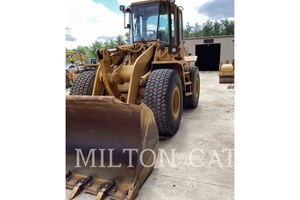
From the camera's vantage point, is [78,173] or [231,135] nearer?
[78,173]

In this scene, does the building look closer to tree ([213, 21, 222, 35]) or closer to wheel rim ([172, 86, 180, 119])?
tree ([213, 21, 222, 35])

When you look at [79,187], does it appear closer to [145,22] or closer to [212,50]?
[145,22]

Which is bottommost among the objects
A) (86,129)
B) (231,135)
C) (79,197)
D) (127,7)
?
(79,197)

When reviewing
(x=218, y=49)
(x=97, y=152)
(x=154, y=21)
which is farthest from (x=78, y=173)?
(x=218, y=49)

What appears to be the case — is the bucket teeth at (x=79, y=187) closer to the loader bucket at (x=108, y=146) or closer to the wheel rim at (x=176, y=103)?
the loader bucket at (x=108, y=146)

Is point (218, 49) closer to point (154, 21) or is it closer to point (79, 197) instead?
point (154, 21)

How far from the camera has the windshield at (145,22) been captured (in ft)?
13.5

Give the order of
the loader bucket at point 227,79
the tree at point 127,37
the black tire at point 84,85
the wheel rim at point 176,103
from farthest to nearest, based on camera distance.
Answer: the loader bucket at point 227,79 < the tree at point 127,37 < the black tire at point 84,85 < the wheel rim at point 176,103

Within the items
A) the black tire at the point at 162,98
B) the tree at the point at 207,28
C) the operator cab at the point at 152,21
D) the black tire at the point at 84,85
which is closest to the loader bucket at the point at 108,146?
the black tire at the point at 162,98

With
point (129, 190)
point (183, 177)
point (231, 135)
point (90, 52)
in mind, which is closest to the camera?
point (129, 190)

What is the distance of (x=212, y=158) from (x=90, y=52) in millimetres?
19804

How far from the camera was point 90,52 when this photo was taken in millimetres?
20969

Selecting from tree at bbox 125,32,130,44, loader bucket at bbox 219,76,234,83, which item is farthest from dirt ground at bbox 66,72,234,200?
loader bucket at bbox 219,76,234,83

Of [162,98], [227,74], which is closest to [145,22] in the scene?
[162,98]
